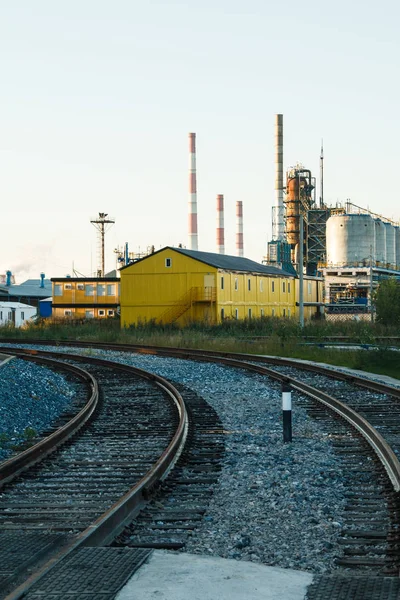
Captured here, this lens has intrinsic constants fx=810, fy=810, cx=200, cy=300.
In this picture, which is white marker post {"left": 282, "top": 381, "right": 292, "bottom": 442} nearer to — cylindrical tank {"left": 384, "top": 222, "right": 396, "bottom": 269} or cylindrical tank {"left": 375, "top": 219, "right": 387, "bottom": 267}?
cylindrical tank {"left": 375, "top": 219, "right": 387, "bottom": 267}

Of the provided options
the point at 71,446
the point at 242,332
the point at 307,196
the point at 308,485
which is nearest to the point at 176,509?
the point at 308,485

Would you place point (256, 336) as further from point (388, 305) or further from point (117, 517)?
point (117, 517)

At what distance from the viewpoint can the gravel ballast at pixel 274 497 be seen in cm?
619

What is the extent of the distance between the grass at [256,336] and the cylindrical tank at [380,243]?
45883 millimetres

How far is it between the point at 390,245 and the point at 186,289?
52968 mm

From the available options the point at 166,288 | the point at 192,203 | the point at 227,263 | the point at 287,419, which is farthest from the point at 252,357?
the point at 192,203

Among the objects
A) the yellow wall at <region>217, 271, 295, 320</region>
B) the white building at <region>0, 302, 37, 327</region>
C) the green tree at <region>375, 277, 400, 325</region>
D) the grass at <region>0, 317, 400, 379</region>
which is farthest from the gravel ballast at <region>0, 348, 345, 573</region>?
the white building at <region>0, 302, 37, 327</region>

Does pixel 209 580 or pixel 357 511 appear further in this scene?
pixel 357 511

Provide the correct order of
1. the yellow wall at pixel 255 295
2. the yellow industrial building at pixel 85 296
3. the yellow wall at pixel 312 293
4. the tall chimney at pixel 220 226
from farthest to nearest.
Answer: the tall chimney at pixel 220 226, the yellow industrial building at pixel 85 296, the yellow wall at pixel 312 293, the yellow wall at pixel 255 295

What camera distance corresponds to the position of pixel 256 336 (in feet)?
124

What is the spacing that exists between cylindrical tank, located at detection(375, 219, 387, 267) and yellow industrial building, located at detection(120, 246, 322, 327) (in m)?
39.3

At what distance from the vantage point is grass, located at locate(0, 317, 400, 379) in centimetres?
2512

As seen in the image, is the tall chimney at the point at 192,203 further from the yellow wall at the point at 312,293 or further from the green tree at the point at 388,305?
the green tree at the point at 388,305

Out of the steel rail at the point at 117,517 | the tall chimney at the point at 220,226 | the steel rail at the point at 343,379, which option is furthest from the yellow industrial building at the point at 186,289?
the steel rail at the point at 117,517
